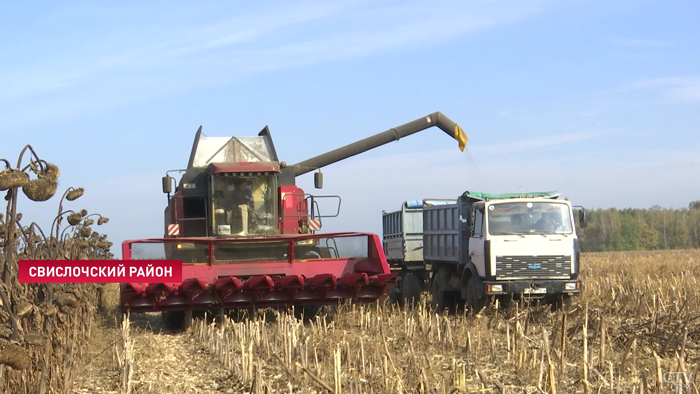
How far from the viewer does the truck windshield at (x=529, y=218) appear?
1365 cm

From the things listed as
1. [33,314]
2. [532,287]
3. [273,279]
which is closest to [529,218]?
[532,287]

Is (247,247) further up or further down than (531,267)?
further up

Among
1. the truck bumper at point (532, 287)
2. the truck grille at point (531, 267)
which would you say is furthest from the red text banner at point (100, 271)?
the truck grille at point (531, 267)

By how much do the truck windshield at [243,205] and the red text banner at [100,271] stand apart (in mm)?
2470

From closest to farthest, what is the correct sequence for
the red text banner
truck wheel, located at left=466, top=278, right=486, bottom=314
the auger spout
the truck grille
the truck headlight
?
the red text banner, the truck headlight, the truck grille, truck wheel, located at left=466, top=278, right=486, bottom=314, the auger spout

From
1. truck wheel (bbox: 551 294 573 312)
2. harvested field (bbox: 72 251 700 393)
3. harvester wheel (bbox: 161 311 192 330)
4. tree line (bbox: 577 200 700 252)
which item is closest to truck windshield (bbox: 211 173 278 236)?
harvester wheel (bbox: 161 311 192 330)

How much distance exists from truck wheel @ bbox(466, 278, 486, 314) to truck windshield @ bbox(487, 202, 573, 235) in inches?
36.5

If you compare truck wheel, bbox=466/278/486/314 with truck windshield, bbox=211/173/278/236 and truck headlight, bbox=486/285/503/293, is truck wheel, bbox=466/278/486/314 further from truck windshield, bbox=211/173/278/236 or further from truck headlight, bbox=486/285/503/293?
truck windshield, bbox=211/173/278/236

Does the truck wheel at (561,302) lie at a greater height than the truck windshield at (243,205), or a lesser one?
lesser

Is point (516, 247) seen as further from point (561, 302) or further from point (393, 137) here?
point (393, 137)

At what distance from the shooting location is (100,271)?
9.00 m

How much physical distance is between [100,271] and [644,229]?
298ft

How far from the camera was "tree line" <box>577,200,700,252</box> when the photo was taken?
90938mm

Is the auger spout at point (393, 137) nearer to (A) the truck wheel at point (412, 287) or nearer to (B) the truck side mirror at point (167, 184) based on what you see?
(A) the truck wheel at point (412, 287)
